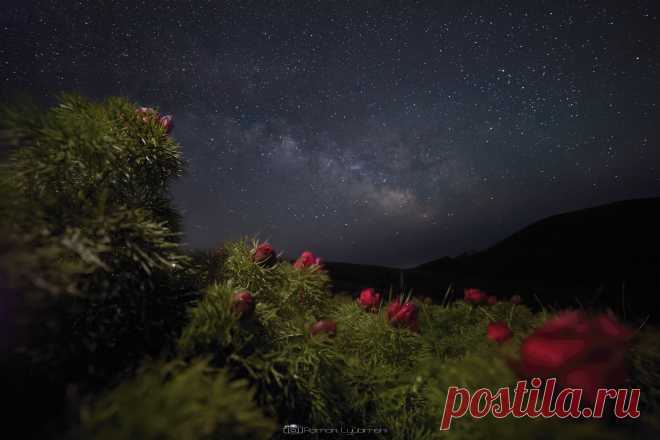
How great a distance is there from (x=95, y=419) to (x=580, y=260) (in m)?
6.43

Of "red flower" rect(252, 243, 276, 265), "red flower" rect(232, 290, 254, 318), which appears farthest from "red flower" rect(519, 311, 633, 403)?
"red flower" rect(252, 243, 276, 265)

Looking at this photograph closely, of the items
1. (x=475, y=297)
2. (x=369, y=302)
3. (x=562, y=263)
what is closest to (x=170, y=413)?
(x=369, y=302)

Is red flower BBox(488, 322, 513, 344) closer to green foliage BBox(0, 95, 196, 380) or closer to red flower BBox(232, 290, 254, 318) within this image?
red flower BBox(232, 290, 254, 318)

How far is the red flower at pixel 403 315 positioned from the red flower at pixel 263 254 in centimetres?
41

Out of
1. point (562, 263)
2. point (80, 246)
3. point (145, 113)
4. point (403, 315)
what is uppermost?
point (145, 113)

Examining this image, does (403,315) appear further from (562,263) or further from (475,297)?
(562,263)

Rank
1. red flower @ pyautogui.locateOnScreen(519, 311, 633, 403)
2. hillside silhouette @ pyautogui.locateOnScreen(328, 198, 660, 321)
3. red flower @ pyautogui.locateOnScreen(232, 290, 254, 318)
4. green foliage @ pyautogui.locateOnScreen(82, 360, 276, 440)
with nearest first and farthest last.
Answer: green foliage @ pyautogui.locateOnScreen(82, 360, 276, 440), red flower @ pyautogui.locateOnScreen(519, 311, 633, 403), red flower @ pyautogui.locateOnScreen(232, 290, 254, 318), hillside silhouette @ pyautogui.locateOnScreen(328, 198, 660, 321)

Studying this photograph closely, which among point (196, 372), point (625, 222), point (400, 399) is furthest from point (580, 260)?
point (196, 372)

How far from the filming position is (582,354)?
394mm

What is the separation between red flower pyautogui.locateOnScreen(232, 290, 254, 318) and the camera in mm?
603

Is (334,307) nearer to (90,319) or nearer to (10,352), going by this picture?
(90,319)

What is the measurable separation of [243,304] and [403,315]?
1.52 feet

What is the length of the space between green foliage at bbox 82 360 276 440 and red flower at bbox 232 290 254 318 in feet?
0.71

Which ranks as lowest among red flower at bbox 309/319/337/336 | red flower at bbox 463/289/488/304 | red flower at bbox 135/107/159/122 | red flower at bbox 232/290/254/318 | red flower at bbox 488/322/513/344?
red flower at bbox 463/289/488/304
